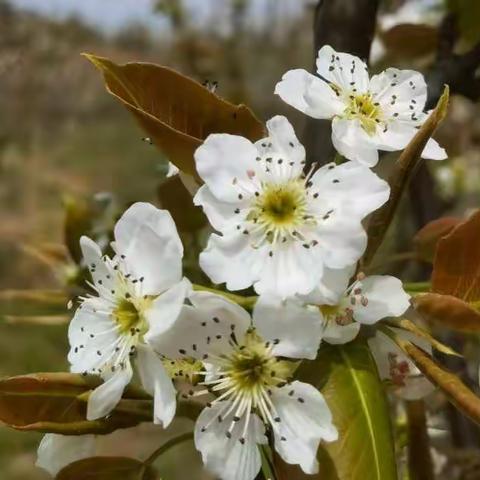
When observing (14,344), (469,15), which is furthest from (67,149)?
(469,15)

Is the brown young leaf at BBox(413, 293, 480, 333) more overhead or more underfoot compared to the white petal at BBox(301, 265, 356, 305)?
more underfoot

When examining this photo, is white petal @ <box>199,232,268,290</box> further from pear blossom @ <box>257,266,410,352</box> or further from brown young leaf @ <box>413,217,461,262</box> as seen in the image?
brown young leaf @ <box>413,217,461,262</box>

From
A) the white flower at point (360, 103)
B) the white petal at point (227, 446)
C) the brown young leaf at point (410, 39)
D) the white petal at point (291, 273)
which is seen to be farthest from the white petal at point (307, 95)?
the brown young leaf at point (410, 39)

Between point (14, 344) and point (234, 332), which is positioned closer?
point (234, 332)

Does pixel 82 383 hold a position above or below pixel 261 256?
below

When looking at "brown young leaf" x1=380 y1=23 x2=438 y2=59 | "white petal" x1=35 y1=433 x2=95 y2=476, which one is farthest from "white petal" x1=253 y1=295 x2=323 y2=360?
"brown young leaf" x1=380 y1=23 x2=438 y2=59

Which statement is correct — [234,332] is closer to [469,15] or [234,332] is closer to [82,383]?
[82,383]

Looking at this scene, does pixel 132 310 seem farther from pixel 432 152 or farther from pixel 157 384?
pixel 432 152
